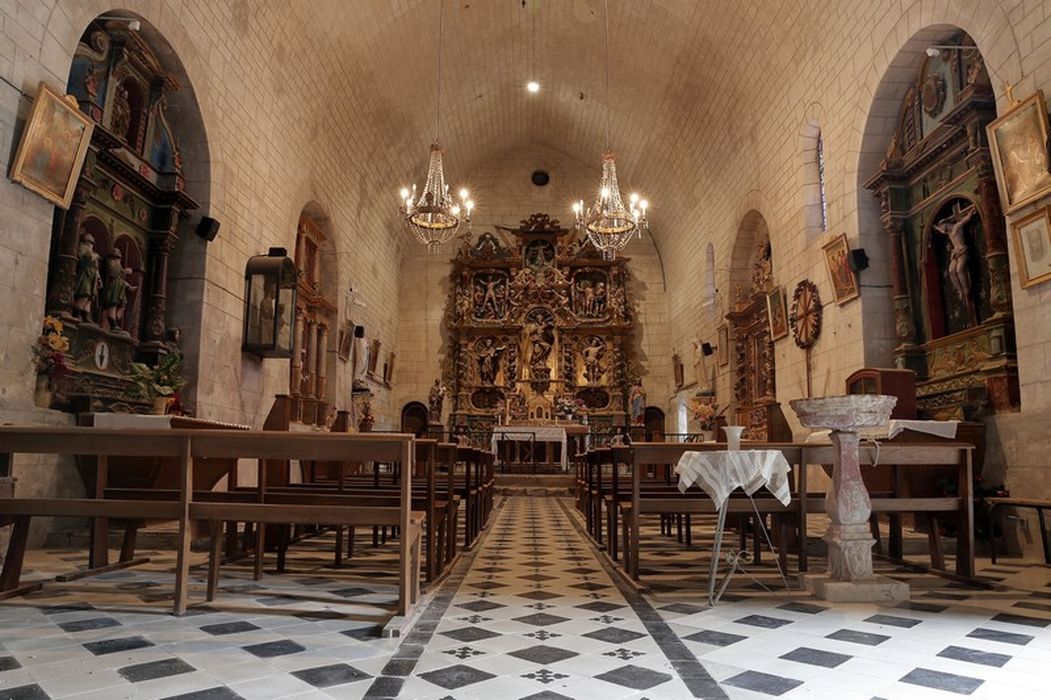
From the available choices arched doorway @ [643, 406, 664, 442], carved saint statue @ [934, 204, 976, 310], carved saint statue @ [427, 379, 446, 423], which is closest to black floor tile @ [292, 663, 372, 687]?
carved saint statue @ [934, 204, 976, 310]

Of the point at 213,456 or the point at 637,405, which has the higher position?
the point at 637,405

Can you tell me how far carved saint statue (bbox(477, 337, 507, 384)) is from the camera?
62.3 ft

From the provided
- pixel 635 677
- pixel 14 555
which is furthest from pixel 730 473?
pixel 14 555

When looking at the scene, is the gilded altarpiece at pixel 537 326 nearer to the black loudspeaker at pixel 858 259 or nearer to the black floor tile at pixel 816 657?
the black loudspeaker at pixel 858 259

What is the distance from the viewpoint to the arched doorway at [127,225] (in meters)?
6.27

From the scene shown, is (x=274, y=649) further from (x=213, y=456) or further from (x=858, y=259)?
(x=858, y=259)

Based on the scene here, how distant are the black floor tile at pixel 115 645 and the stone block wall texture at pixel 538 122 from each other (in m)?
3.22

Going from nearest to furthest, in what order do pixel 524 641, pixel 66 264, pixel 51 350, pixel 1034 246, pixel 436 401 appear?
pixel 524 641 < pixel 1034 246 < pixel 51 350 < pixel 66 264 < pixel 436 401

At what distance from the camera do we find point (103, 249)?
6.94m

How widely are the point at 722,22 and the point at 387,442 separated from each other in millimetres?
9801

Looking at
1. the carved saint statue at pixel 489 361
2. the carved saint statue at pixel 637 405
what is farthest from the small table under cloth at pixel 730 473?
the carved saint statue at pixel 489 361

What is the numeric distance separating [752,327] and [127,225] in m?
10.2

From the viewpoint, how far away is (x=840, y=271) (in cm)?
859

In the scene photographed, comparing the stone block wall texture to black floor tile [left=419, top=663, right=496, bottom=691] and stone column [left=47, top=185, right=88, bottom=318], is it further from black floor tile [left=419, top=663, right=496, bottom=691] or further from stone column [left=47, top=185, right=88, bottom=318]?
black floor tile [left=419, top=663, right=496, bottom=691]
